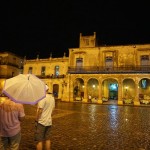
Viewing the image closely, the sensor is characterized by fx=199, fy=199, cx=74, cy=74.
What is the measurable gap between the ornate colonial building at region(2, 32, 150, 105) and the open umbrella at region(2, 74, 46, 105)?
89.2 feet

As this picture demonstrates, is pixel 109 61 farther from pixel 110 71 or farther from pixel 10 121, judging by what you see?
pixel 10 121

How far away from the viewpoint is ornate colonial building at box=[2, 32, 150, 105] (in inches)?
1241

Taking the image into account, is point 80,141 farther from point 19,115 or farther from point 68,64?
point 68,64

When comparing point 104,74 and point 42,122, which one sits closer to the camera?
point 42,122

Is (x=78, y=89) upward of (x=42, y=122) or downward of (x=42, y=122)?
upward

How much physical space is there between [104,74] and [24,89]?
29.0 m

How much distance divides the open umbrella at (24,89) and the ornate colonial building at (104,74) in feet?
89.2

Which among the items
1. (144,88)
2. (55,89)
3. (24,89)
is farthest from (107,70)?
(24,89)

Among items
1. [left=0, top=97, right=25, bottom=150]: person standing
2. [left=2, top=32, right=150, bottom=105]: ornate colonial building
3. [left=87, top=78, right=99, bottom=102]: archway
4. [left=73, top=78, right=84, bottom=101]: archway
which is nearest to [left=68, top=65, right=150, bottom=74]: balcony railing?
[left=2, top=32, right=150, bottom=105]: ornate colonial building

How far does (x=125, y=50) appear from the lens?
33438mm

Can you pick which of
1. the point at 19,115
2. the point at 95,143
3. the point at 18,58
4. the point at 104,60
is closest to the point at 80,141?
the point at 95,143

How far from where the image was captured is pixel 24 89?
4215 millimetres

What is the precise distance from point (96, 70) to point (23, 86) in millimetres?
29660

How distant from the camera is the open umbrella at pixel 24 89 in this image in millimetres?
4049
